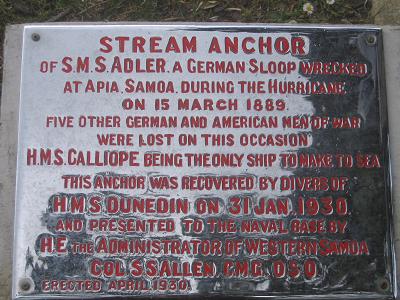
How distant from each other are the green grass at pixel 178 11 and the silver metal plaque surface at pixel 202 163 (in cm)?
18

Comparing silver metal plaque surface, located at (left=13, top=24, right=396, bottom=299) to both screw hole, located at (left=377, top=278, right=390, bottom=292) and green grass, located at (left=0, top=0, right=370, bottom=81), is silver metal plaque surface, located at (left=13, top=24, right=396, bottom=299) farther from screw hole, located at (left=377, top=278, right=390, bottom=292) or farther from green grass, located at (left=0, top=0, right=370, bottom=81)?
green grass, located at (left=0, top=0, right=370, bottom=81)

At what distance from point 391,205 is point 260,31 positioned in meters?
0.97

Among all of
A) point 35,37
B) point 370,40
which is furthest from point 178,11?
point 370,40

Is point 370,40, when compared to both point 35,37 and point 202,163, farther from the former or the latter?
point 35,37

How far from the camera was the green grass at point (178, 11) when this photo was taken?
92.6 inches

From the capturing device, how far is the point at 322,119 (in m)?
2.13

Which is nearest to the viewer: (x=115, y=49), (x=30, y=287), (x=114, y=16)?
(x=30, y=287)

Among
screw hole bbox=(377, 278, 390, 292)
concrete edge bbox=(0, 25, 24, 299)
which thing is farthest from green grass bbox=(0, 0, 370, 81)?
screw hole bbox=(377, 278, 390, 292)

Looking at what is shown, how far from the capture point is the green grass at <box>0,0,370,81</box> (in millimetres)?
2352

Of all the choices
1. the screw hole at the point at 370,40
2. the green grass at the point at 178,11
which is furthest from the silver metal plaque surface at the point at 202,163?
the green grass at the point at 178,11

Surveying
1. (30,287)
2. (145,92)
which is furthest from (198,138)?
(30,287)

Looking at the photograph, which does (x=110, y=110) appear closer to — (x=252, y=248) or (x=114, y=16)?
(x=114, y=16)

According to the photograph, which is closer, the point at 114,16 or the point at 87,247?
the point at 87,247

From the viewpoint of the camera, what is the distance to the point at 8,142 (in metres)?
2.17
